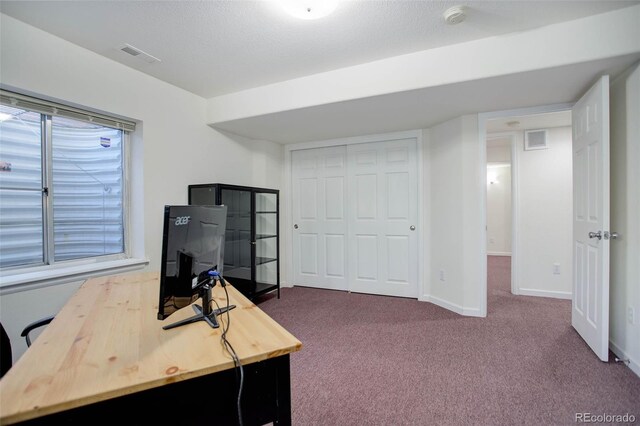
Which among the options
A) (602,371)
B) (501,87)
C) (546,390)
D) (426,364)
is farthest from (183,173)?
(602,371)

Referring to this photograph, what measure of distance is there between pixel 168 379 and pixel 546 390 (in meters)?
2.23

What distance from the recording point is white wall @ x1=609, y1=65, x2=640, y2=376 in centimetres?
205

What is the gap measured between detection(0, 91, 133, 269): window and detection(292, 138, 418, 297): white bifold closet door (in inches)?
91.7

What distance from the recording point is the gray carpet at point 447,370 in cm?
169

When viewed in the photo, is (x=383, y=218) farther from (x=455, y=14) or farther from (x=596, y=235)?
(x=455, y=14)

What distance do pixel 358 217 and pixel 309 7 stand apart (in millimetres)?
2712

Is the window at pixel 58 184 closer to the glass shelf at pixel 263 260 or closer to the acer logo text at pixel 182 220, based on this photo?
the glass shelf at pixel 263 260

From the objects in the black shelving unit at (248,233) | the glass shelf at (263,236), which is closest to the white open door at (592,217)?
the black shelving unit at (248,233)

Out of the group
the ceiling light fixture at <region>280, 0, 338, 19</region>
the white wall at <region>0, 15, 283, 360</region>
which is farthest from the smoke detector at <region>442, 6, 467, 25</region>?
the white wall at <region>0, 15, 283, 360</region>

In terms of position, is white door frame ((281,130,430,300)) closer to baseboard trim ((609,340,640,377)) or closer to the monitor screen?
baseboard trim ((609,340,640,377))

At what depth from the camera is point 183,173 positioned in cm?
316

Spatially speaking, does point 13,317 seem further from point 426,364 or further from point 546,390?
point 546,390

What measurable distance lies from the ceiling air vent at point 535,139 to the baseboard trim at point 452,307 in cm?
231

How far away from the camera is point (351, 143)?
13.4 feet
